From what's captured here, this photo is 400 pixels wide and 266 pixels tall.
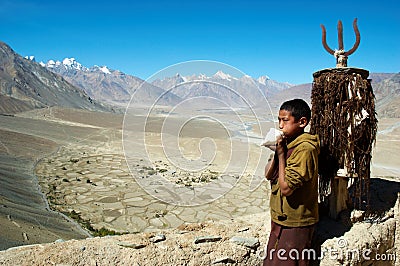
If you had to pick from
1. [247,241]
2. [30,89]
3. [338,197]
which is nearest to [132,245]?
[247,241]

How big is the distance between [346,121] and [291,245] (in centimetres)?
129

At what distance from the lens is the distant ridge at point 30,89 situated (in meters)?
48.1

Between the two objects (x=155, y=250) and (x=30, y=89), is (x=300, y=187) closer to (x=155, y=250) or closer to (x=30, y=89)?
(x=155, y=250)

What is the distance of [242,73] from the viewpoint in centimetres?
431

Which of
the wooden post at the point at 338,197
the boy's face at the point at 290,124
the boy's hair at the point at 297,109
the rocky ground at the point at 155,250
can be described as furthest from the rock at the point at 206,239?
the boy's hair at the point at 297,109

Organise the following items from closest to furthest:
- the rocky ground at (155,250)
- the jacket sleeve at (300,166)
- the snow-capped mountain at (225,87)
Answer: the jacket sleeve at (300,166) < the rocky ground at (155,250) < the snow-capped mountain at (225,87)

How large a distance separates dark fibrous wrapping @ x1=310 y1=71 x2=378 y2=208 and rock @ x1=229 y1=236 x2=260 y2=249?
1.04m

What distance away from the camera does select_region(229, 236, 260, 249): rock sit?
304cm

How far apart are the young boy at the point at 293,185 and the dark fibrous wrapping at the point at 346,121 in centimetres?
69

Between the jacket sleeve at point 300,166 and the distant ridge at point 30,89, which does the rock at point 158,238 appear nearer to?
the jacket sleeve at point 300,166

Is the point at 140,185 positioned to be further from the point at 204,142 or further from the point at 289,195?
the point at 204,142

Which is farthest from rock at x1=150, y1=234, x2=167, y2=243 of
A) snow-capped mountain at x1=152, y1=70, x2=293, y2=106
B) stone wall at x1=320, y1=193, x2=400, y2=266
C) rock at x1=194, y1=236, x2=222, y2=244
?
snow-capped mountain at x1=152, y1=70, x2=293, y2=106

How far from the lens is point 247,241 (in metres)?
3.07

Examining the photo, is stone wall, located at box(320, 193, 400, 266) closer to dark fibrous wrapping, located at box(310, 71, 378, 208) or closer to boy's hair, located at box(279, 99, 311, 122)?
dark fibrous wrapping, located at box(310, 71, 378, 208)
